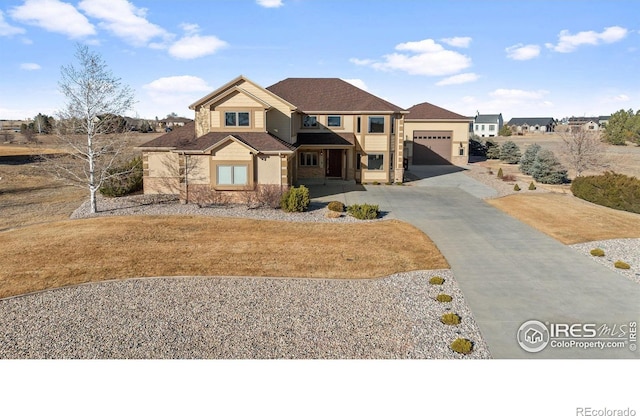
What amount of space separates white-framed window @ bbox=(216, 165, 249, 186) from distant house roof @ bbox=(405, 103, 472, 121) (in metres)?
30.0

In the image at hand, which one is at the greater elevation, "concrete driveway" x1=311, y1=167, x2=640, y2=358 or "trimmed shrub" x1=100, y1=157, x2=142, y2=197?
"trimmed shrub" x1=100, y1=157, x2=142, y2=197

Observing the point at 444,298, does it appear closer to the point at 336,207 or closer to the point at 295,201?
the point at 336,207

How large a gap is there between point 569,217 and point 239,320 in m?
21.0

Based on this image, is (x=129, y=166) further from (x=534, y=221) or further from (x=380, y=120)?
(x=534, y=221)

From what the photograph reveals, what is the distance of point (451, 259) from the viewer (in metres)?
18.8

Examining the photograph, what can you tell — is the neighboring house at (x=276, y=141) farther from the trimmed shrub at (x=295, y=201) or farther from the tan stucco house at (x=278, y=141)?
the trimmed shrub at (x=295, y=201)

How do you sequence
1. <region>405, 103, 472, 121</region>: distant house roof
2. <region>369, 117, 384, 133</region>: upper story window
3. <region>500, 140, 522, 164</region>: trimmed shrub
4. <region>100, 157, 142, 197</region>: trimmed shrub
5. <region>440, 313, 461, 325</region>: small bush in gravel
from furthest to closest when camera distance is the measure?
<region>500, 140, 522, 164</region>: trimmed shrub < <region>405, 103, 472, 121</region>: distant house roof < <region>369, 117, 384, 133</region>: upper story window < <region>100, 157, 142, 197</region>: trimmed shrub < <region>440, 313, 461, 325</region>: small bush in gravel

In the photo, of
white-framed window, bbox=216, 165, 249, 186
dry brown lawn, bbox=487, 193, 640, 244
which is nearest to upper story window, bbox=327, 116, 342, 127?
white-framed window, bbox=216, 165, 249, 186

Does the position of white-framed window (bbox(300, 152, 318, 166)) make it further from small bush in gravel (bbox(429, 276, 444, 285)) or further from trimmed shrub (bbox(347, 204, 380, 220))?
small bush in gravel (bbox(429, 276, 444, 285))

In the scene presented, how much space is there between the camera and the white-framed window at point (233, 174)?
93.5 feet

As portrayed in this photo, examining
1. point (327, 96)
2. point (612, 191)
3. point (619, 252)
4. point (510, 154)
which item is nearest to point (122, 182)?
point (327, 96)

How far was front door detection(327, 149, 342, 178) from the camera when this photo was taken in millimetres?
39844
